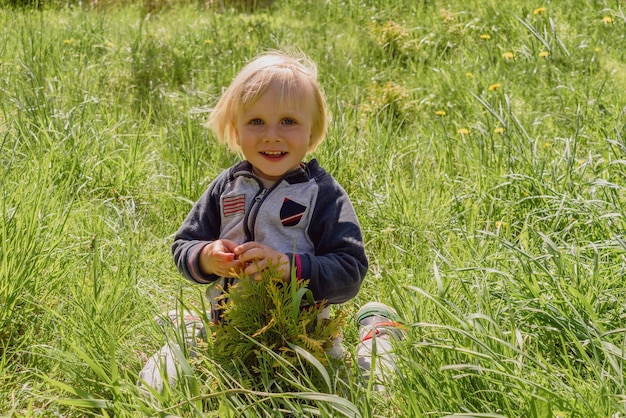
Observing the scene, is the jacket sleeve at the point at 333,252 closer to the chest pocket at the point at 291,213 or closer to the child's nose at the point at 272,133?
the chest pocket at the point at 291,213

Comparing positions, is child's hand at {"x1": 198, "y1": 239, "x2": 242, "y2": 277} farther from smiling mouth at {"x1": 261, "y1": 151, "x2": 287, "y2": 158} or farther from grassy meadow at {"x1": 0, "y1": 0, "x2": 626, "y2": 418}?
smiling mouth at {"x1": 261, "y1": 151, "x2": 287, "y2": 158}

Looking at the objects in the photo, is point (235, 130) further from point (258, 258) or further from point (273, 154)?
point (258, 258)

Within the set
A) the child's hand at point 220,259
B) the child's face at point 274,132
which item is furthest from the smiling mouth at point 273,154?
the child's hand at point 220,259

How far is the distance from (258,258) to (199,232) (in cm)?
38

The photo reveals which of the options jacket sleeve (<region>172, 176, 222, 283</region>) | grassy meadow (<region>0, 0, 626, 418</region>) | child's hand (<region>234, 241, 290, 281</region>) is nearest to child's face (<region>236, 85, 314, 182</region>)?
jacket sleeve (<region>172, 176, 222, 283</region>)

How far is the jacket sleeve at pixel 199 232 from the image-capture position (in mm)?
2211

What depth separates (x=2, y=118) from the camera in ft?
12.4

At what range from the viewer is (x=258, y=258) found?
6.59 ft

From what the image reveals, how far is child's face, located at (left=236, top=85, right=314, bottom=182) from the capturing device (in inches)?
86.5

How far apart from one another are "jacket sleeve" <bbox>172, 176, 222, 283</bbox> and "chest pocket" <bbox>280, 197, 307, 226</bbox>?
9.8 inches

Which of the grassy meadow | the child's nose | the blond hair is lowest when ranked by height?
the grassy meadow

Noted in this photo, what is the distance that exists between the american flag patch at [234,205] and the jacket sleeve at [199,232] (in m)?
0.07

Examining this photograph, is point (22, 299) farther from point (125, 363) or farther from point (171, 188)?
point (171, 188)

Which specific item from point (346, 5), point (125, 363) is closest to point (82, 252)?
point (125, 363)
